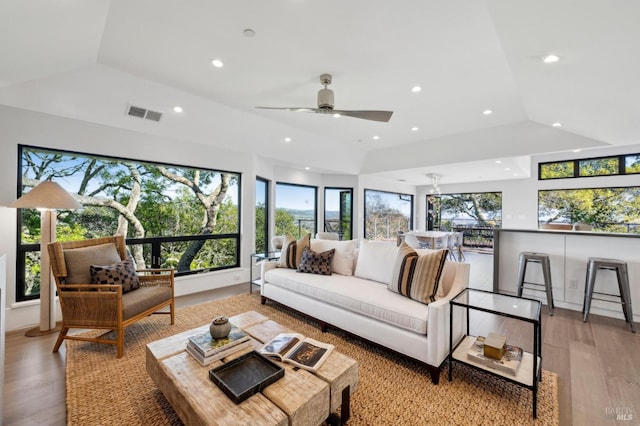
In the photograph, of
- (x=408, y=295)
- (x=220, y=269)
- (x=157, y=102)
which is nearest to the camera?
(x=408, y=295)

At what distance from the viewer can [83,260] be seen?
8.79 feet

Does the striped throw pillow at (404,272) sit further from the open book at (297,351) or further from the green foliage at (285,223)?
the green foliage at (285,223)

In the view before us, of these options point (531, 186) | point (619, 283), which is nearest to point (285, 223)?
point (619, 283)

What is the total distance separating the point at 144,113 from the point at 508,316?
14.5 ft

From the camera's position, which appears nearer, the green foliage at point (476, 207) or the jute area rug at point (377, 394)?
the jute area rug at point (377, 394)

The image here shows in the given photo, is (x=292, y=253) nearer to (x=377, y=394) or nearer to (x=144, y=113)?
(x=377, y=394)

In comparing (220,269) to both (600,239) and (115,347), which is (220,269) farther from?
(600,239)

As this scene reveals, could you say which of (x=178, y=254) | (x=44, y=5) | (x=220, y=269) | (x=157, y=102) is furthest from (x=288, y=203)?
(x=44, y=5)

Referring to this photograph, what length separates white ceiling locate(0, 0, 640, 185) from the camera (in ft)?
6.48

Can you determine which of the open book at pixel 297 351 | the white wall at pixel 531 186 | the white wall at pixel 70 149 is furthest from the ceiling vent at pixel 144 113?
the white wall at pixel 531 186

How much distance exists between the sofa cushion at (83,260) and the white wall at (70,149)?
36.2 inches

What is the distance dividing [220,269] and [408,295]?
132 inches

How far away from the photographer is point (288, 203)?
21.5ft

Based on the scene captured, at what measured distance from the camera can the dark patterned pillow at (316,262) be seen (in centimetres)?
343
